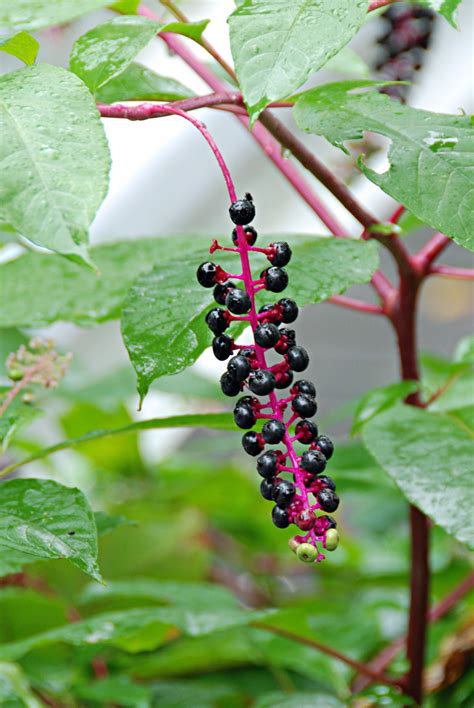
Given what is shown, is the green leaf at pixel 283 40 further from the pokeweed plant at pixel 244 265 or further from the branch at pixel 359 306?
the branch at pixel 359 306

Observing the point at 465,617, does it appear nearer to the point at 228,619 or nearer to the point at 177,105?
the point at 228,619

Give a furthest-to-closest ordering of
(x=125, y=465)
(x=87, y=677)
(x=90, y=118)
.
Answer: (x=125, y=465), (x=87, y=677), (x=90, y=118)

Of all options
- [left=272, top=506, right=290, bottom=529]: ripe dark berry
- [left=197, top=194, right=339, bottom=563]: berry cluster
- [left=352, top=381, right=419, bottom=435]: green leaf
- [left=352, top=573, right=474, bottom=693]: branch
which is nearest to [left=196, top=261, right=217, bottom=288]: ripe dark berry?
[left=197, top=194, right=339, bottom=563]: berry cluster

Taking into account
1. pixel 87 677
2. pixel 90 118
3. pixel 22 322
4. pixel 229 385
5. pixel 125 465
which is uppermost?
pixel 90 118

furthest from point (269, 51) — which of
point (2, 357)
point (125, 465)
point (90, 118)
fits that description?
point (125, 465)

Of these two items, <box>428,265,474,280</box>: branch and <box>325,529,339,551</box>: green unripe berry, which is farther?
<box>428,265,474,280</box>: branch

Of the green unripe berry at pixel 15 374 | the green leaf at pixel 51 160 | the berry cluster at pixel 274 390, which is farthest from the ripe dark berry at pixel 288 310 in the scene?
the green unripe berry at pixel 15 374

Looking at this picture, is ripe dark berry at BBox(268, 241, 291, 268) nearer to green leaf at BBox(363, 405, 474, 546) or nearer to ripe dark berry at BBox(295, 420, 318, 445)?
ripe dark berry at BBox(295, 420, 318, 445)
